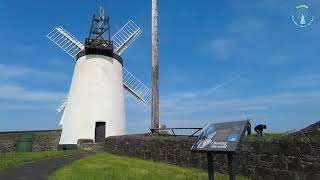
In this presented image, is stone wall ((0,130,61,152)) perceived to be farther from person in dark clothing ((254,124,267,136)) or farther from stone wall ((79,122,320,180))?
person in dark clothing ((254,124,267,136))

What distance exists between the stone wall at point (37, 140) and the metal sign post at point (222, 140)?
2801cm

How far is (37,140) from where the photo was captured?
33.4 meters

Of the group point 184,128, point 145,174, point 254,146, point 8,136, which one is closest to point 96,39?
point 8,136

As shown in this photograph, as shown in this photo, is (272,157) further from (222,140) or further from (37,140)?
(37,140)

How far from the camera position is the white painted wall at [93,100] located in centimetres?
2708

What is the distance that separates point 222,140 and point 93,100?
21.1 metres

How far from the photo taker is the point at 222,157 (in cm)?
1085

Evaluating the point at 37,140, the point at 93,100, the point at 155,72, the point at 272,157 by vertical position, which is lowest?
the point at 272,157

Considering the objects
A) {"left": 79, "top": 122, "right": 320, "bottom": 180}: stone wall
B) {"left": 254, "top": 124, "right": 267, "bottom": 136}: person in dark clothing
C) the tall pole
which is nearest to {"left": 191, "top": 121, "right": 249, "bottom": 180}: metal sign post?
{"left": 79, "top": 122, "right": 320, "bottom": 180}: stone wall

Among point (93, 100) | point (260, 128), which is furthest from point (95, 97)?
point (260, 128)

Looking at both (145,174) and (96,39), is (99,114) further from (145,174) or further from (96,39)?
(145,174)

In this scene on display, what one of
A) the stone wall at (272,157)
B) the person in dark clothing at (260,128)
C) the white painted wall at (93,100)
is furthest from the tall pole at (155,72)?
the white painted wall at (93,100)

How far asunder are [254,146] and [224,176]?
1.31 m

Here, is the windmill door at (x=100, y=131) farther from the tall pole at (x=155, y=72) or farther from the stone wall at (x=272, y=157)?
the stone wall at (x=272, y=157)
